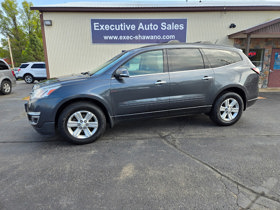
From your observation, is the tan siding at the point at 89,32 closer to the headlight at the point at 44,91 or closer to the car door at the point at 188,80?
the car door at the point at 188,80

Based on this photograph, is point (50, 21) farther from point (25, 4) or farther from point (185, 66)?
point (25, 4)

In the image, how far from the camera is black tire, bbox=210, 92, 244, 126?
423 centimetres

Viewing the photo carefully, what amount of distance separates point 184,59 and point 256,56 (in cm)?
777

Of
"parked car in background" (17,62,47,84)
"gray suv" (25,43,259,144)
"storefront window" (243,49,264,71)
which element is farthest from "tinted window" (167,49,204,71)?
"parked car in background" (17,62,47,84)

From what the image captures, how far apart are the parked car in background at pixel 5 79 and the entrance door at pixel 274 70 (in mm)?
13306

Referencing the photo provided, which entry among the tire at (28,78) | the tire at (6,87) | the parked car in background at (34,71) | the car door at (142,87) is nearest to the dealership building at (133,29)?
the tire at (6,87)

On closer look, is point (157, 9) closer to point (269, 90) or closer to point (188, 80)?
point (188, 80)

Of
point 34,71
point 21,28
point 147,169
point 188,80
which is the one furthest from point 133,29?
point 21,28

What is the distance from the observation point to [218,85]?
4.13 meters

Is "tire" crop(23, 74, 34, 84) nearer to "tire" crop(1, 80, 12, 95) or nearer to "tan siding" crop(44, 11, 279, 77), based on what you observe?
"tire" crop(1, 80, 12, 95)

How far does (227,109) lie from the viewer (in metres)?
4.31

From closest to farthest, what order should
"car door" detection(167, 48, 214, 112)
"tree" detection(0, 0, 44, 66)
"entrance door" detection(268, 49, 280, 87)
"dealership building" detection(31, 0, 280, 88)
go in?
"car door" detection(167, 48, 214, 112) → "dealership building" detection(31, 0, 280, 88) → "entrance door" detection(268, 49, 280, 87) → "tree" detection(0, 0, 44, 66)

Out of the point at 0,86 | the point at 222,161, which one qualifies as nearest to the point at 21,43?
the point at 0,86

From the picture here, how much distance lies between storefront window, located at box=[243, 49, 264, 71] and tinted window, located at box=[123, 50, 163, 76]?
7943 mm
